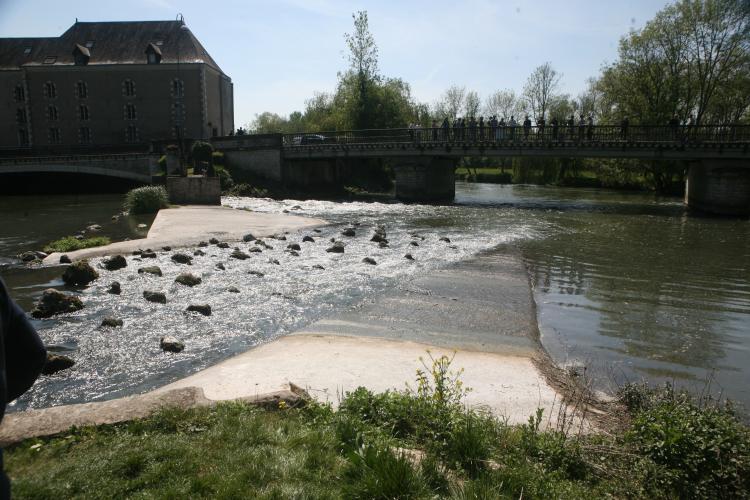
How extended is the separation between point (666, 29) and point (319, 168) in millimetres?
34783

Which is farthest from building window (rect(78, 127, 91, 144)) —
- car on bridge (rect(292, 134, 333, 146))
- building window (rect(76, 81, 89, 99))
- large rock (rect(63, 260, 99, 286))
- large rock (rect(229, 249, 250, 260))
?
large rock (rect(63, 260, 99, 286))

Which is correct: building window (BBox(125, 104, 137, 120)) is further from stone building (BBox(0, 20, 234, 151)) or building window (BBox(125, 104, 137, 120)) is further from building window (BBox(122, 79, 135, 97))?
building window (BBox(122, 79, 135, 97))

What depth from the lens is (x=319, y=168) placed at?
2163 inches

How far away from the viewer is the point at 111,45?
64625 millimetres

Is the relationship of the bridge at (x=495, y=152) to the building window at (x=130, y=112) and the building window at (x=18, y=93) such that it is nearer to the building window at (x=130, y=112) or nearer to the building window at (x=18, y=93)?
the building window at (x=130, y=112)

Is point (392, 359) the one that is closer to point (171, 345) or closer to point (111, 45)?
point (171, 345)

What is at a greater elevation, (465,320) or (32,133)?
(32,133)

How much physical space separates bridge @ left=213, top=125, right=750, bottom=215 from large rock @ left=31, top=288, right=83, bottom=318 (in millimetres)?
34590

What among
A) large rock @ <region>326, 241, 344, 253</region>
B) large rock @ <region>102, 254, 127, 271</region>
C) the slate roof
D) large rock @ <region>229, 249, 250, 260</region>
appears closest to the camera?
large rock @ <region>102, 254, 127, 271</region>

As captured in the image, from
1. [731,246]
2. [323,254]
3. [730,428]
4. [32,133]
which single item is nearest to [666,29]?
[731,246]

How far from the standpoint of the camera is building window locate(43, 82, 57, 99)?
63.2 metres

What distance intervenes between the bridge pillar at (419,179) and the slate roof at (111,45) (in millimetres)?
30425

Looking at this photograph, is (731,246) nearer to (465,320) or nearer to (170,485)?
(465,320)

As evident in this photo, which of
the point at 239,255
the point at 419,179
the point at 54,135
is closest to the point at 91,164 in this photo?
the point at 54,135
